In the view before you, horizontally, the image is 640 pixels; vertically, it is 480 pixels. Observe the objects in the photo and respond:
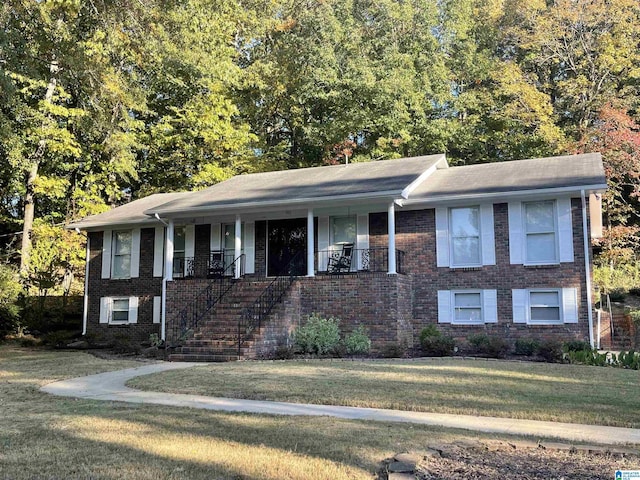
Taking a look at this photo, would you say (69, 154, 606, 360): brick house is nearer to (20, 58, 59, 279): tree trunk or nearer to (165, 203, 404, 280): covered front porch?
(165, 203, 404, 280): covered front porch

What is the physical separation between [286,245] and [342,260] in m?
2.28

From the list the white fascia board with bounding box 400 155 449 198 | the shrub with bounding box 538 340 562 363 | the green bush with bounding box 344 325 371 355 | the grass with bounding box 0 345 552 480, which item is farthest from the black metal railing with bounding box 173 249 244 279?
the grass with bounding box 0 345 552 480

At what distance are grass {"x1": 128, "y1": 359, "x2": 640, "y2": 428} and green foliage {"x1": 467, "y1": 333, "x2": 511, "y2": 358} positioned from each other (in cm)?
180

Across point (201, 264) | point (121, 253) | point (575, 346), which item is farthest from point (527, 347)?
point (121, 253)

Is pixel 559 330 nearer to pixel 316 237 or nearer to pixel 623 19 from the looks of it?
pixel 316 237

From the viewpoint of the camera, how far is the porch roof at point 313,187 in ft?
54.0

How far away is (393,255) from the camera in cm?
1609

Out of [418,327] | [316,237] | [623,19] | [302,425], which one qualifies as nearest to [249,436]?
[302,425]

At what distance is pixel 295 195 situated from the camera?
678 inches

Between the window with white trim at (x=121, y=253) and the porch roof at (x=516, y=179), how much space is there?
1101cm

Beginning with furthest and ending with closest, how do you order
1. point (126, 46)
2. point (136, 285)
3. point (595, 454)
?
point (136, 285), point (126, 46), point (595, 454)

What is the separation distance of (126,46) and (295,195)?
5.94m

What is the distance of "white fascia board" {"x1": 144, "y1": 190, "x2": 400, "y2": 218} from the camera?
15.9 m

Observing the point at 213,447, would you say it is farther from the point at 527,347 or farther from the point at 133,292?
the point at 133,292
